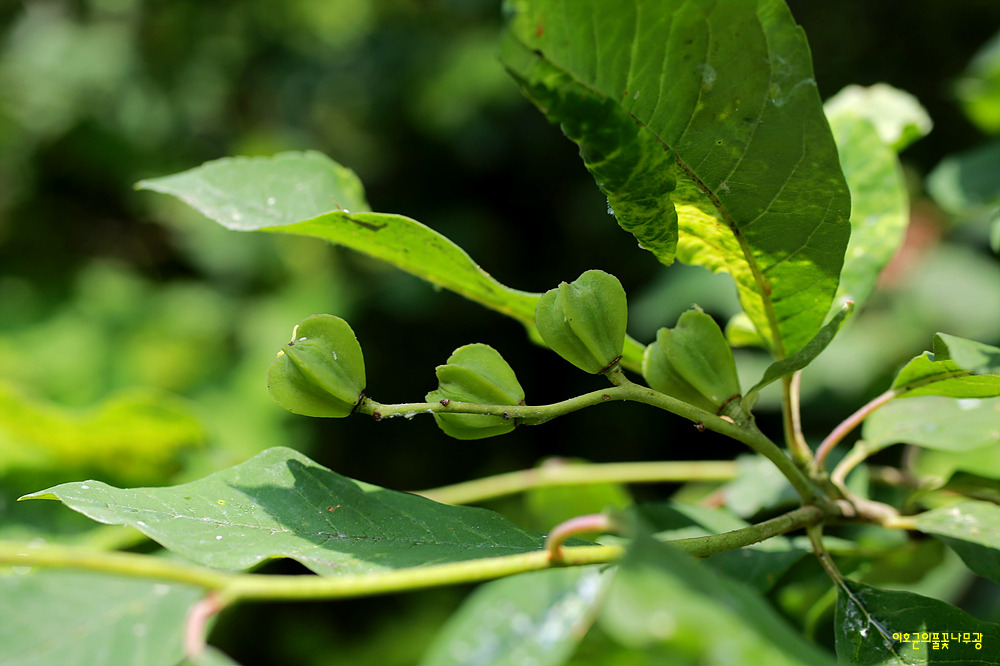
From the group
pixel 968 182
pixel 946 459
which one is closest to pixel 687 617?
pixel 968 182

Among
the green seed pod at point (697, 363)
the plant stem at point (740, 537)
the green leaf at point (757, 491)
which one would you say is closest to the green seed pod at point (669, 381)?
the green seed pod at point (697, 363)

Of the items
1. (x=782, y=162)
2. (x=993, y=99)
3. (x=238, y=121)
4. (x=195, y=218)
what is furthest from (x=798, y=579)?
(x=238, y=121)

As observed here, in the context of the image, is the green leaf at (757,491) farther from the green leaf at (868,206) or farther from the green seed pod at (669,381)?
the green seed pod at (669,381)

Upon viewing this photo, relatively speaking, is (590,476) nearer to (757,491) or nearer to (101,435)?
(757,491)

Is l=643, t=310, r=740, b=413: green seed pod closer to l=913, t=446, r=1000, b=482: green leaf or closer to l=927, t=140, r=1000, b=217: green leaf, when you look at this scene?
l=927, t=140, r=1000, b=217: green leaf

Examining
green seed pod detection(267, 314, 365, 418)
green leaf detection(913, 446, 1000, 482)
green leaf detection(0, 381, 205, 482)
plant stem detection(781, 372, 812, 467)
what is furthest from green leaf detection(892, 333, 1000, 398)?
green leaf detection(0, 381, 205, 482)

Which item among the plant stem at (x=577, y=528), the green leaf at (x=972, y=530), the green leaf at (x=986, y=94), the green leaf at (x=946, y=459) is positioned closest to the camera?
the plant stem at (x=577, y=528)

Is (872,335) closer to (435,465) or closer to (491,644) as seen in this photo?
(435,465)
